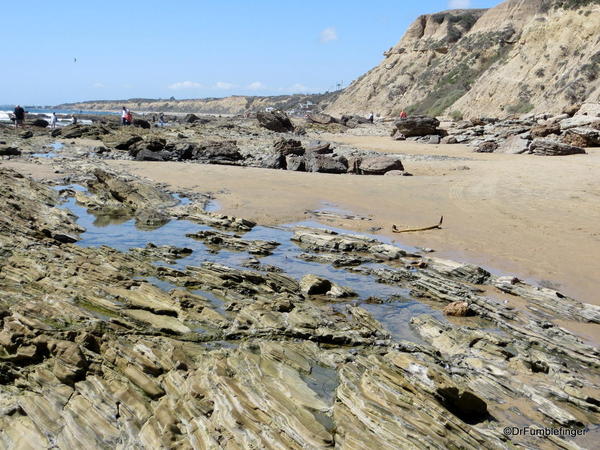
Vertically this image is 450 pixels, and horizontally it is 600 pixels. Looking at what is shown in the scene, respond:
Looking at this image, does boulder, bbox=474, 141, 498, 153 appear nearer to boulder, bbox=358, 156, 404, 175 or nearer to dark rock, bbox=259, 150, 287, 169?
boulder, bbox=358, 156, 404, 175

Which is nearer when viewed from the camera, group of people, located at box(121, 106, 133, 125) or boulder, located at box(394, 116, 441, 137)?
boulder, located at box(394, 116, 441, 137)

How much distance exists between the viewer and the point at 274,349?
5629mm

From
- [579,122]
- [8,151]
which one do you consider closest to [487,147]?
[579,122]

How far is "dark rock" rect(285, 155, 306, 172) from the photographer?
70.7 feet

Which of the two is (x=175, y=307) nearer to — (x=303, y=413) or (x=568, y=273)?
(x=303, y=413)

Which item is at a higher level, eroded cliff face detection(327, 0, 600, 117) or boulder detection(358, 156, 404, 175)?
eroded cliff face detection(327, 0, 600, 117)

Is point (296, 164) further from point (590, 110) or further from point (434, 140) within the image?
point (590, 110)

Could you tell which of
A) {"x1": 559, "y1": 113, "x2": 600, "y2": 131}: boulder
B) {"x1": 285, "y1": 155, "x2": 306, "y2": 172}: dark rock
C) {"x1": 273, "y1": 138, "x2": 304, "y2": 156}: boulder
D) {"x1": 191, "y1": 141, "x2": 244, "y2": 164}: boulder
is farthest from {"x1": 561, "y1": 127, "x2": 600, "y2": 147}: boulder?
{"x1": 191, "y1": 141, "x2": 244, "y2": 164}: boulder

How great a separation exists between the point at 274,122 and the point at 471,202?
26374 millimetres

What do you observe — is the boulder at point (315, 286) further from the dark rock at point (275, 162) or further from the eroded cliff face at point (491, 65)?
the eroded cliff face at point (491, 65)

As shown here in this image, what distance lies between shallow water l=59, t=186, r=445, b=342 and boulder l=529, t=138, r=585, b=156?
14359 millimetres

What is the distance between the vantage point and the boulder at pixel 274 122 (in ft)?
129

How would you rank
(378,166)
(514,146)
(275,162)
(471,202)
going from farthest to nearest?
(514,146) < (275,162) < (378,166) < (471,202)

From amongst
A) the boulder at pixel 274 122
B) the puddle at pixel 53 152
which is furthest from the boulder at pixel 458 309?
the boulder at pixel 274 122
